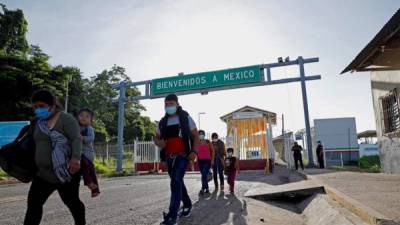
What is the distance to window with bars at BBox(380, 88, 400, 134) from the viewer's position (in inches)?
412

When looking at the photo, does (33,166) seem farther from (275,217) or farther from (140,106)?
(140,106)

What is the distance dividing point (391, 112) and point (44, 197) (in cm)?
1078

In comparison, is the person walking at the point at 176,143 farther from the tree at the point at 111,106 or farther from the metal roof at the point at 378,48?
the tree at the point at 111,106

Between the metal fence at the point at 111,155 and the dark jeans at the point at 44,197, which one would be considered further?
the metal fence at the point at 111,155

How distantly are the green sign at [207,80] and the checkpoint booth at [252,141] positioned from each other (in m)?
4.48

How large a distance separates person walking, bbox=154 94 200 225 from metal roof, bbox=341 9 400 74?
4153 mm

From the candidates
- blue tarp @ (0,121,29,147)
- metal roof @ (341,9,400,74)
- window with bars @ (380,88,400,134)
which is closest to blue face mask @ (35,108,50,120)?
metal roof @ (341,9,400,74)

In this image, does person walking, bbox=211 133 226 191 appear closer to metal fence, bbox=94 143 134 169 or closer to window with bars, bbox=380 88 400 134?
window with bars, bbox=380 88 400 134

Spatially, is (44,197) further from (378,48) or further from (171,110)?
(378,48)

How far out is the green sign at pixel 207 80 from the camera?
18.9 metres

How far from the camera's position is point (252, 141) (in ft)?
74.6

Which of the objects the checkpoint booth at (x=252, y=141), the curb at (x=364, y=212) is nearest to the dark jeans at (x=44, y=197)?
the curb at (x=364, y=212)

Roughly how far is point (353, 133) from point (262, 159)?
18.6 meters

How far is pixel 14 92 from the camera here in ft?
103
